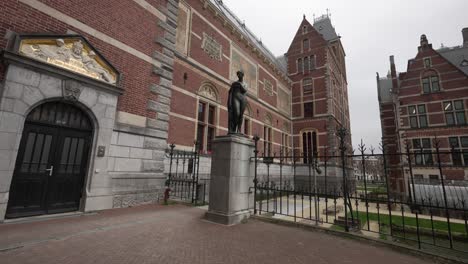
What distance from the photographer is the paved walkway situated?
336cm

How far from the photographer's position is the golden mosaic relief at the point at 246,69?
55.9 feet

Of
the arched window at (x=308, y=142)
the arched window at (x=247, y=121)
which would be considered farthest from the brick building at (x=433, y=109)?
the arched window at (x=247, y=121)

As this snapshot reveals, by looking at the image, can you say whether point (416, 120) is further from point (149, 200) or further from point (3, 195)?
point (3, 195)

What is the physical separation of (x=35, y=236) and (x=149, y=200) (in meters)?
4.08

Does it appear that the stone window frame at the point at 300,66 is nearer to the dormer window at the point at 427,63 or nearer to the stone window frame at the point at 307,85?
the stone window frame at the point at 307,85

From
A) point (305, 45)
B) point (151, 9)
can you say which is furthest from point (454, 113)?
point (151, 9)

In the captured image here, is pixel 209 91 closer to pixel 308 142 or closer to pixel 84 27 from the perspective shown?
pixel 84 27

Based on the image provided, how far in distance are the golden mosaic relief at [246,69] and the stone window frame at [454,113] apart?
18752mm

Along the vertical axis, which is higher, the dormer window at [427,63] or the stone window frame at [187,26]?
the dormer window at [427,63]

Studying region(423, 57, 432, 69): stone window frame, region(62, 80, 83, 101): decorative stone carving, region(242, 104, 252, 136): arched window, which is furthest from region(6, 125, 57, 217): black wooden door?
region(423, 57, 432, 69): stone window frame

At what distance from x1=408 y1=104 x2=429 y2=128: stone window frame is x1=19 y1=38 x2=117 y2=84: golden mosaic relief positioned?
2697 cm

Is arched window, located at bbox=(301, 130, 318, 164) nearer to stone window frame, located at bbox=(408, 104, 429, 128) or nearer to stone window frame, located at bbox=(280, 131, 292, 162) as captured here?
stone window frame, located at bbox=(280, 131, 292, 162)

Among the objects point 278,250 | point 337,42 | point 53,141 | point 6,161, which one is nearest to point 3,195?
point 6,161

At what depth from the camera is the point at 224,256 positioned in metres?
3.52
